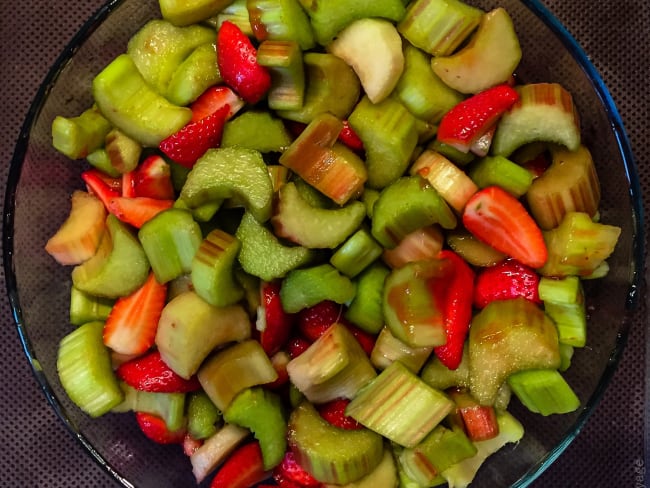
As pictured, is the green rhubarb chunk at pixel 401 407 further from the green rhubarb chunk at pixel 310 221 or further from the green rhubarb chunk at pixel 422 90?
the green rhubarb chunk at pixel 422 90

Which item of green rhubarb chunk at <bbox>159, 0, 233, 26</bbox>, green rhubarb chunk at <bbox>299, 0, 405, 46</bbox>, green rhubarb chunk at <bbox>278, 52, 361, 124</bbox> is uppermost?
green rhubarb chunk at <bbox>159, 0, 233, 26</bbox>

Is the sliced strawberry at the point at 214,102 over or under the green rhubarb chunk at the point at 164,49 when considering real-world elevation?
under

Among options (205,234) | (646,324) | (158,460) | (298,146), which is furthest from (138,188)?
(646,324)

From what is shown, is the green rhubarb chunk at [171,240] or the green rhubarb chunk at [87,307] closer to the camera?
the green rhubarb chunk at [171,240]

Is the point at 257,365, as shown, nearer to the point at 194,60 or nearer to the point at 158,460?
the point at 158,460

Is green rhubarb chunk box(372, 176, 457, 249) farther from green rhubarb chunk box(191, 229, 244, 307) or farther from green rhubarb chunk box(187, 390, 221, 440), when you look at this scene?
green rhubarb chunk box(187, 390, 221, 440)

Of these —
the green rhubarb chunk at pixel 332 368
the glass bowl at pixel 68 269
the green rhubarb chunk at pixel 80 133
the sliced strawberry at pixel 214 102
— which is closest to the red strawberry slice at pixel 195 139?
the sliced strawberry at pixel 214 102

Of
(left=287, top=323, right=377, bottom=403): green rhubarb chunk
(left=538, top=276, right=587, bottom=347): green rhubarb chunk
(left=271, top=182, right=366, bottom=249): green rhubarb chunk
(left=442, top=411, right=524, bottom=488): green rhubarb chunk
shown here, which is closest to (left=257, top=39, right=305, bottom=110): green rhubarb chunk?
(left=271, top=182, right=366, bottom=249): green rhubarb chunk
